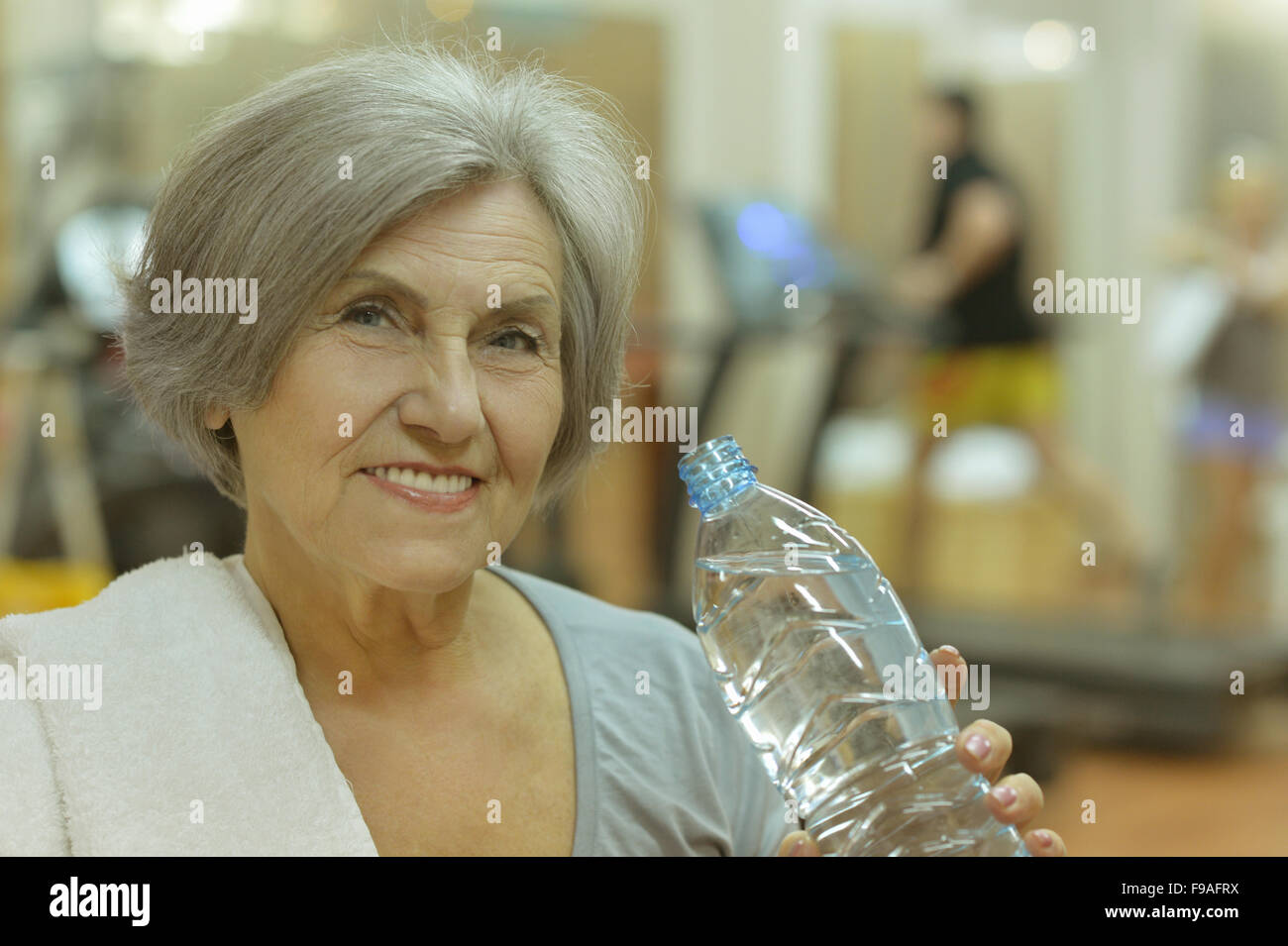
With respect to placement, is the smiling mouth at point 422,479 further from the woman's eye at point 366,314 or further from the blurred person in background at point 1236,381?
the blurred person in background at point 1236,381

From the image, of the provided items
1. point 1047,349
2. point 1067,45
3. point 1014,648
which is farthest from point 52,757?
point 1067,45

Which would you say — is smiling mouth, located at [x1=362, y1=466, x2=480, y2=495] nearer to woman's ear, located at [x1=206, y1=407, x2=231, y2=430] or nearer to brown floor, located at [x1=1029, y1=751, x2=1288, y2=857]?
woman's ear, located at [x1=206, y1=407, x2=231, y2=430]

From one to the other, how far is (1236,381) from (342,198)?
4938mm

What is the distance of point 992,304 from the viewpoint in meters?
4.79

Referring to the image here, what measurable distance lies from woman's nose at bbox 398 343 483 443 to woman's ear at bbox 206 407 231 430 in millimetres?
165

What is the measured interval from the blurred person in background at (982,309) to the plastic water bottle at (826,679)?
3809 mm

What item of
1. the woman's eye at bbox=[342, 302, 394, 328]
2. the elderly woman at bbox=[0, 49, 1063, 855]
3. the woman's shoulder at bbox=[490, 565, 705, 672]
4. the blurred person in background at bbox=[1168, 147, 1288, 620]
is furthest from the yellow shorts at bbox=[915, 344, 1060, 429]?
the woman's eye at bbox=[342, 302, 394, 328]

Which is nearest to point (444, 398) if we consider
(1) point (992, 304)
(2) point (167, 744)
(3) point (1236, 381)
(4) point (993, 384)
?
(2) point (167, 744)

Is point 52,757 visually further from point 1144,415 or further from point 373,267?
point 1144,415

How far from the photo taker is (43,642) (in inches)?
38.4

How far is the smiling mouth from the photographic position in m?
0.99

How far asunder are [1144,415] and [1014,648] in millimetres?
2407

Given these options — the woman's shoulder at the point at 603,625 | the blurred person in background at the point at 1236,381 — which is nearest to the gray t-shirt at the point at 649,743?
the woman's shoulder at the point at 603,625

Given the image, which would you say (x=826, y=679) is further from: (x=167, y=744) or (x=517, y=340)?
(x=167, y=744)
